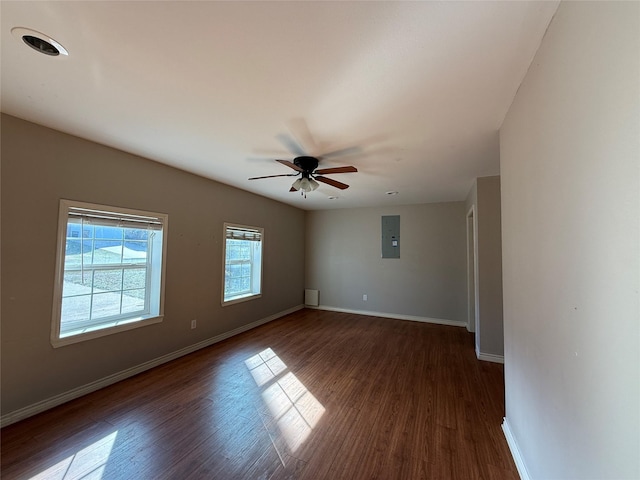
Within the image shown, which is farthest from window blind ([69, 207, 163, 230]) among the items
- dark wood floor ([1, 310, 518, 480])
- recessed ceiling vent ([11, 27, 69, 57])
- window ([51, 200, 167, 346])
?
dark wood floor ([1, 310, 518, 480])

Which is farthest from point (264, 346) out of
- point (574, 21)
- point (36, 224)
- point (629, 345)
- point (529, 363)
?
point (574, 21)

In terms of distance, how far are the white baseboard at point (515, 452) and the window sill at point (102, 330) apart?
354 centimetres

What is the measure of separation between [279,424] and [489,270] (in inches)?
117

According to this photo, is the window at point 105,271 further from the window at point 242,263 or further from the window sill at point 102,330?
the window at point 242,263

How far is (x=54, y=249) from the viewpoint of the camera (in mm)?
2230

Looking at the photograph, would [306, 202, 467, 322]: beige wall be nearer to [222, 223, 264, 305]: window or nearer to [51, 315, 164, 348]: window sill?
[222, 223, 264, 305]: window

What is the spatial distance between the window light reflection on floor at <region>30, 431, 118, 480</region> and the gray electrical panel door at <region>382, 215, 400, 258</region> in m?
4.92

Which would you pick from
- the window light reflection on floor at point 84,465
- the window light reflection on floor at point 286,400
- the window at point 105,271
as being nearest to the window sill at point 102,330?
the window at point 105,271

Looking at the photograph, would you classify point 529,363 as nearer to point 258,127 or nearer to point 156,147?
point 258,127

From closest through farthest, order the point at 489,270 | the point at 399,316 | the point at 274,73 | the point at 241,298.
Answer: the point at 274,73, the point at 489,270, the point at 241,298, the point at 399,316

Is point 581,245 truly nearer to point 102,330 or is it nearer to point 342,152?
point 342,152

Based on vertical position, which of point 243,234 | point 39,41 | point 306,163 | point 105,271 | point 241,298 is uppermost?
point 39,41

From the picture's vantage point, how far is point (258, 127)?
213 cm

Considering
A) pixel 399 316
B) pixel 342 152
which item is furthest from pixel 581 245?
pixel 399 316
